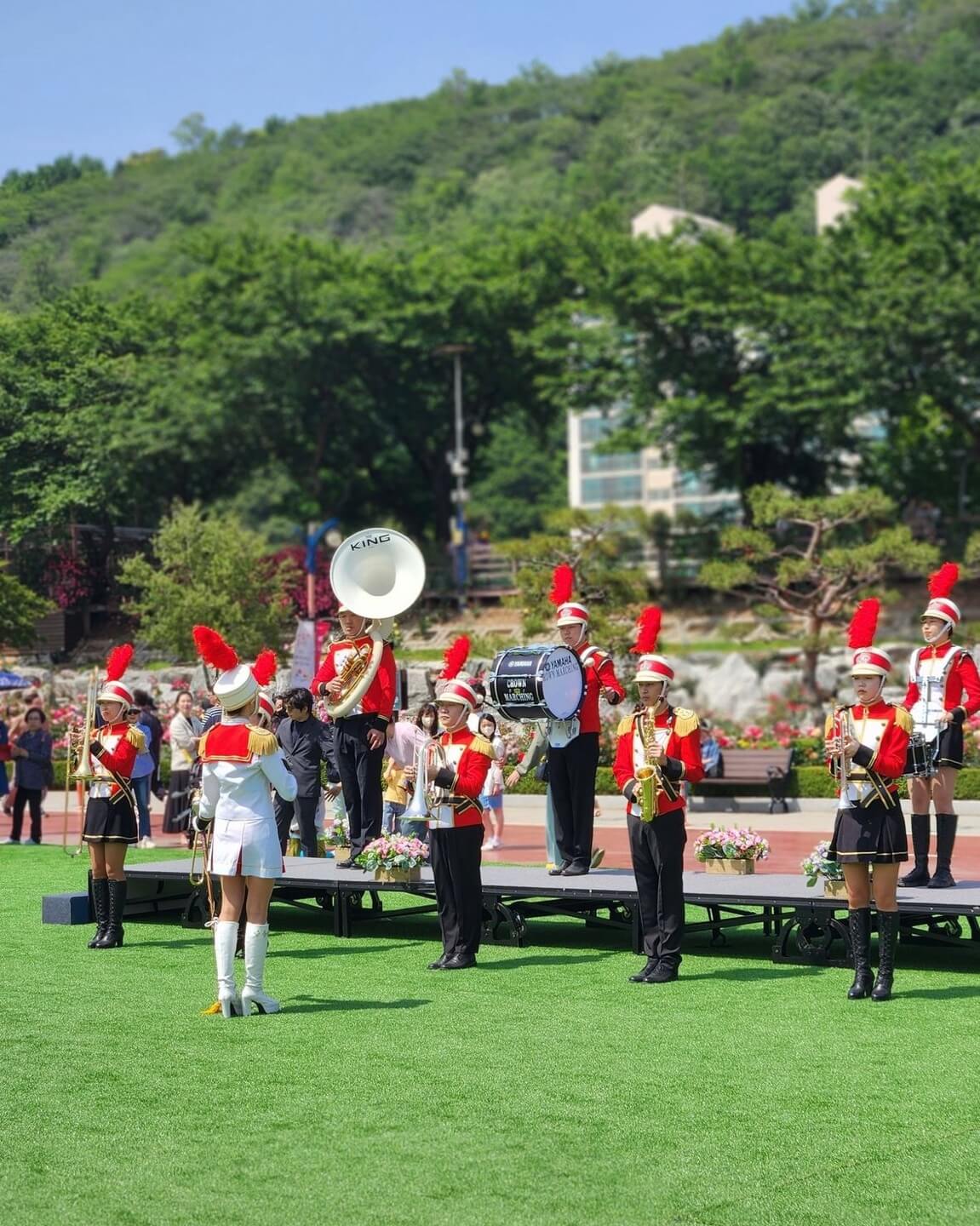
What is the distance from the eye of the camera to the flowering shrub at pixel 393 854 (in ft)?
40.7

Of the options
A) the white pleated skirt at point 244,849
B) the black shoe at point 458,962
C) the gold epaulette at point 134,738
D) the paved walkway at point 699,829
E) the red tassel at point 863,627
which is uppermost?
the red tassel at point 863,627

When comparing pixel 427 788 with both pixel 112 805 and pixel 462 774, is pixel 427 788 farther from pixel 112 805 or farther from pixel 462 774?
pixel 112 805

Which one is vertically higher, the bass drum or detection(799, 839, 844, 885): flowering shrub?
the bass drum

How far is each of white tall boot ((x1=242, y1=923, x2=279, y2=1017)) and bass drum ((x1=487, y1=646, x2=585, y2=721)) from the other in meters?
3.18

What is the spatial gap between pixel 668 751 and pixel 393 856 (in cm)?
272

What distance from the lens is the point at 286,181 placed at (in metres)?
111

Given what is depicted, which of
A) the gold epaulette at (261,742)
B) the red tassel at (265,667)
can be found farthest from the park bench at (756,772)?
the gold epaulette at (261,742)

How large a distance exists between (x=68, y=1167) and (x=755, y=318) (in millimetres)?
40791

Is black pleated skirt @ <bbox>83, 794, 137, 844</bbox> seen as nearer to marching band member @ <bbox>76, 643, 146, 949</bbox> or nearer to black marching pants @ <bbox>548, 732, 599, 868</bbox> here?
marching band member @ <bbox>76, 643, 146, 949</bbox>

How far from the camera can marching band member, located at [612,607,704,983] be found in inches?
414

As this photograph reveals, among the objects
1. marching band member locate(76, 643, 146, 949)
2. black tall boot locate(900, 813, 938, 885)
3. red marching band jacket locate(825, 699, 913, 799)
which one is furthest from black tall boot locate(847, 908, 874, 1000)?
marching band member locate(76, 643, 146, 949)

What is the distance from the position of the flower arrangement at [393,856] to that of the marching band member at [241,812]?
8.29 ft

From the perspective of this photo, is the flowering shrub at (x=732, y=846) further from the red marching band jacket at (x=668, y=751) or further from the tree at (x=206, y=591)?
the tree at (x=206, y=591)

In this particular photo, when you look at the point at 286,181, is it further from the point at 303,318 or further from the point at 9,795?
the point at 9,795
